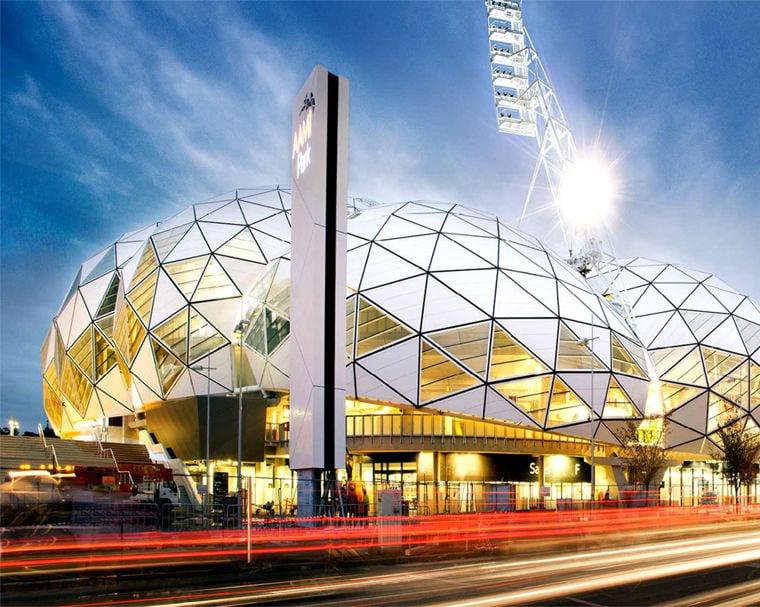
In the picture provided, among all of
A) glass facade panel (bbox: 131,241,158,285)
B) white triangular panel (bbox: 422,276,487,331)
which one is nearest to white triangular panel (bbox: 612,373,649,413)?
white triangular panel (bbox: 422,276,487,331)

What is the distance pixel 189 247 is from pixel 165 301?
4.70 metres

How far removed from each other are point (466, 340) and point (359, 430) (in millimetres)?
8826

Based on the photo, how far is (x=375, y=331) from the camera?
146 ft

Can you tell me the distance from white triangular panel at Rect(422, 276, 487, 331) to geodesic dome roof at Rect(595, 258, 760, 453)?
1573 centimetres

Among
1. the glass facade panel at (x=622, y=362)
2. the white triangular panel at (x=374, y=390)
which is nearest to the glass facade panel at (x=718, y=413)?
the glass facade panel at (x=622, y=362)

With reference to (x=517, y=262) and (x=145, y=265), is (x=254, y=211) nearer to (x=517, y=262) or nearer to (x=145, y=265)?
(x=145, y=265)

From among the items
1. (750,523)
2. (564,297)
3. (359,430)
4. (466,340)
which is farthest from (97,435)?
(750,523)

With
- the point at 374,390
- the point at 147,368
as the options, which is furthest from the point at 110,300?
the point at 374,390

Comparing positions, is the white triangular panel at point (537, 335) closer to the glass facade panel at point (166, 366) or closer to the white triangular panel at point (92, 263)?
the glass facade panel at point (166, 366)

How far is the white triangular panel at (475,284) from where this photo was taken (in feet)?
150

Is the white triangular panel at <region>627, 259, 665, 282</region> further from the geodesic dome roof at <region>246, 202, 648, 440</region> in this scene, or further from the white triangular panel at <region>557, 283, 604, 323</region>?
the white triangular panel at <region>557, 283, 604, 323</region>

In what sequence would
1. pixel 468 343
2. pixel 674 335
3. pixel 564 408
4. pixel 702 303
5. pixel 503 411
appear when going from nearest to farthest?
pixel 503 411, pixel 468 343, pixel 564 408, pixel 674 335, pixel 702 303

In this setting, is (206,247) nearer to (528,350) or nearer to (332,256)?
(528,350)

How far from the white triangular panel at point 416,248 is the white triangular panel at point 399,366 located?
19.7ft
